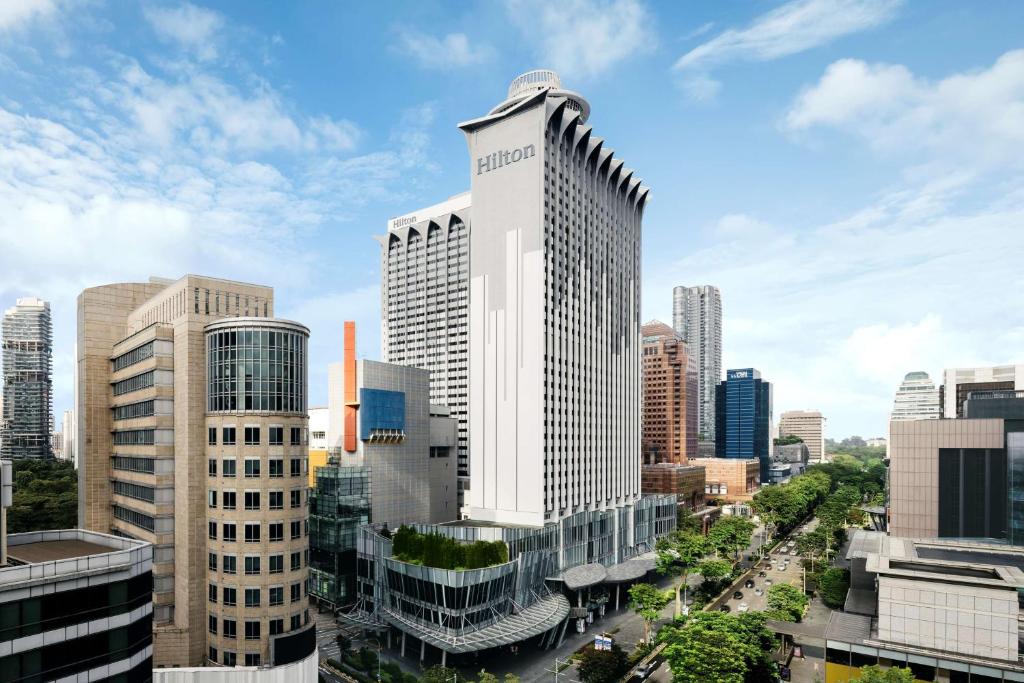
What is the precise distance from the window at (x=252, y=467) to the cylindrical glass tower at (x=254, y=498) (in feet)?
0.36

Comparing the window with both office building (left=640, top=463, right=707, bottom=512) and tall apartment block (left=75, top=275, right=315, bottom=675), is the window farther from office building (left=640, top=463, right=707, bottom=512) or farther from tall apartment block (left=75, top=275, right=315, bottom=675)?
office building (left=640, top=463, right=707, bottom=512)

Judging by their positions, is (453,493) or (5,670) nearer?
(5,670)

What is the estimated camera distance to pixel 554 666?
84.9 m

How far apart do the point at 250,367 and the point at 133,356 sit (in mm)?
23528

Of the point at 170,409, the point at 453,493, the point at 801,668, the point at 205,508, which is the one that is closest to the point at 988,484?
the point at 801,668

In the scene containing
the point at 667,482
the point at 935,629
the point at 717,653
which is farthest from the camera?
the point at 667,482

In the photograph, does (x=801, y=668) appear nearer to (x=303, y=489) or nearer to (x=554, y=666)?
(x=554, y=666)

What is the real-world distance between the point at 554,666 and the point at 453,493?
5456cm

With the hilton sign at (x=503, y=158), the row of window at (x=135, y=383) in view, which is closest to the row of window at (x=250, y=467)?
the row of window at (x=135, y=383)

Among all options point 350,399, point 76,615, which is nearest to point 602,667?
point 76,615

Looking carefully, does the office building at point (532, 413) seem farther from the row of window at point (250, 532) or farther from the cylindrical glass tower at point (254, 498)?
the row of window at point (250, 532)


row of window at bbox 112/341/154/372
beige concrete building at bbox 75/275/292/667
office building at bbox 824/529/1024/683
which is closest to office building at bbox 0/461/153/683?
beige concrete building at bbox 75/275/292/667

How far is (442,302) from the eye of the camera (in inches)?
7475

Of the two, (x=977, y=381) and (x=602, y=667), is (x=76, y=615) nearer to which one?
(x=602, y=667)
